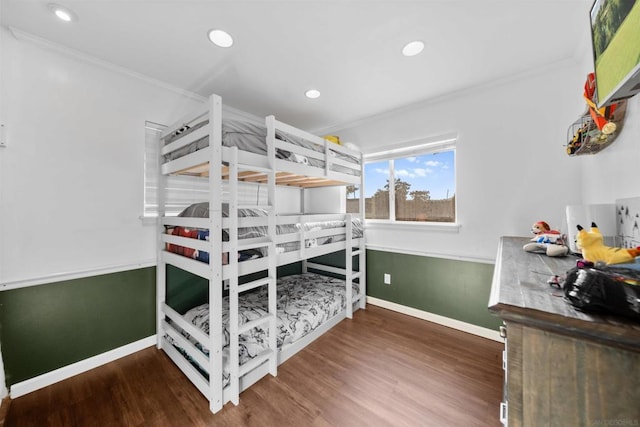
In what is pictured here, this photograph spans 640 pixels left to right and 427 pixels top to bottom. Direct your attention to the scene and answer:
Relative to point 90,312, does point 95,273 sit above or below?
above

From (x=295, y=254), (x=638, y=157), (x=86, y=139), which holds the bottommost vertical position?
(x=295, y=254)

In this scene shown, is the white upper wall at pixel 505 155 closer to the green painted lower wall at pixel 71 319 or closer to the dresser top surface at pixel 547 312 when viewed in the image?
the dresser top surface at pixel 547 312

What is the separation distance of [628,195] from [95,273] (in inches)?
132


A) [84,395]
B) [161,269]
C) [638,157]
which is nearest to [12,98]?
[161,269]

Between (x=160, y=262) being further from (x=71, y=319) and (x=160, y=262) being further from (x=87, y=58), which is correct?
(x=87, y=58)

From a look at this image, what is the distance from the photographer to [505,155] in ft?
7.03

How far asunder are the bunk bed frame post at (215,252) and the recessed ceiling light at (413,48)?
1.39m

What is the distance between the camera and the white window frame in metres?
2.44

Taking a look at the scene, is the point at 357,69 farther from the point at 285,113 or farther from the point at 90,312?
the point at 90,312

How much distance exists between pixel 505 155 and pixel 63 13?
3.43 meters

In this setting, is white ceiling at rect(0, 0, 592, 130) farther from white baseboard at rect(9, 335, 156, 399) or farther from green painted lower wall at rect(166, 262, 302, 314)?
white baseboard at rect(9, 335, 156, 399)

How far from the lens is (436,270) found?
8.27ft

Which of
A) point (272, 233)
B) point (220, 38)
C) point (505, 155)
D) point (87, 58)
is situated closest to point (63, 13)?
point (87, 58)

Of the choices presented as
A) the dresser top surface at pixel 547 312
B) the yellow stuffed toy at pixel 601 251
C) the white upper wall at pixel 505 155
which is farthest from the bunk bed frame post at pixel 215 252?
the white upper wall at pixel 505 155
